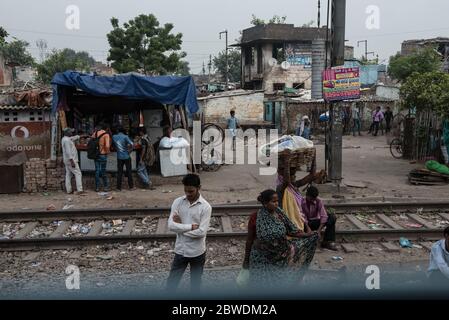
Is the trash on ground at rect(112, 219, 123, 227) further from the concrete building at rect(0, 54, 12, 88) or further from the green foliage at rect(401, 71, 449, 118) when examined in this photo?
the concrete building at rect(0, 54, 12, 88)

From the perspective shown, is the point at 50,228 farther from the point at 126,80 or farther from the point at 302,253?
the point at 302,253

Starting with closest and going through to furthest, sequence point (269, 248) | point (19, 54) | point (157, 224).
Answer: point (269, 248), point (157, 224), point (19, 54)

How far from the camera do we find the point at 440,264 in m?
5.30

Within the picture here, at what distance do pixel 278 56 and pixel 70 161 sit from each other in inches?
1412

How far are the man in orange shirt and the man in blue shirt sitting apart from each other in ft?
0.71

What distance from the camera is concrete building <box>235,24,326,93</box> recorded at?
4253 centimetres

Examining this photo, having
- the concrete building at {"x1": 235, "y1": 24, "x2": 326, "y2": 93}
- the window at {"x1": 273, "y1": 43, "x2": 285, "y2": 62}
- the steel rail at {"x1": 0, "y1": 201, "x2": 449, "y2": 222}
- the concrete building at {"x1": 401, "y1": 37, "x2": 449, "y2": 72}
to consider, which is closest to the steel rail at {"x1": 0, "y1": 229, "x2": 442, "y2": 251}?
the steel rail at {"x1": 0, "y1": 201, "x2": 449, "y2": 222}

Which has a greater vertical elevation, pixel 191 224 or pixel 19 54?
pixel 19 54

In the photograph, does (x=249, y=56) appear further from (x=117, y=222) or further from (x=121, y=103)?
(x=117, y=222)

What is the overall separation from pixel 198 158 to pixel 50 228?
20.3ft

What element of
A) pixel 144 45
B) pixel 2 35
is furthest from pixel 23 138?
pixel 144 45

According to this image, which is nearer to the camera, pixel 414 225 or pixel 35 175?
pixel 414 225

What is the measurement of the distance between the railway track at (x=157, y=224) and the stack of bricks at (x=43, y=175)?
272 centimetres
